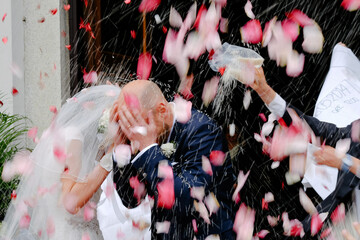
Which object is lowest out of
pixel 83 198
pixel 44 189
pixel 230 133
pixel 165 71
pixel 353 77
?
pixel 230 133

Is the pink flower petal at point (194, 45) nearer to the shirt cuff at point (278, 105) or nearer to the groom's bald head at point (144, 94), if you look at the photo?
the shirt cuff at point (278, 105)

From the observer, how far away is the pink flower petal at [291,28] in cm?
395

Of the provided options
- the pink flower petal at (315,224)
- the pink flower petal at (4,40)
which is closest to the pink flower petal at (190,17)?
the pink flower petal at (4,40)

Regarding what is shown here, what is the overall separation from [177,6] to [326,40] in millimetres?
1401

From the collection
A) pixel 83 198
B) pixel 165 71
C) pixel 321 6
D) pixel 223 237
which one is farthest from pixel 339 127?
pixel 165 71

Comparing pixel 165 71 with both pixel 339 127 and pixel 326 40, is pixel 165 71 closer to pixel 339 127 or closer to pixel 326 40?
pixel 326 40

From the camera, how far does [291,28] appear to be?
13.5ft

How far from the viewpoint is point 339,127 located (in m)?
2.46

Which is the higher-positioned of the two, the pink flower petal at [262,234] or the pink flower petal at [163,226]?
the pink flower petal at [163,226]

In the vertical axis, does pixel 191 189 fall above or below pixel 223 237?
above

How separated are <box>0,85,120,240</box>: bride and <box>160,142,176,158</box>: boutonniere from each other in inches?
10.4

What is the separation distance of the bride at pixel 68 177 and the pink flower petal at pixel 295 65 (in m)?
2.23

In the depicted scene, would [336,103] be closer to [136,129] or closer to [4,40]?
[136,129]

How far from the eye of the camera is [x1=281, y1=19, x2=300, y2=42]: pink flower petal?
13.0 feet
